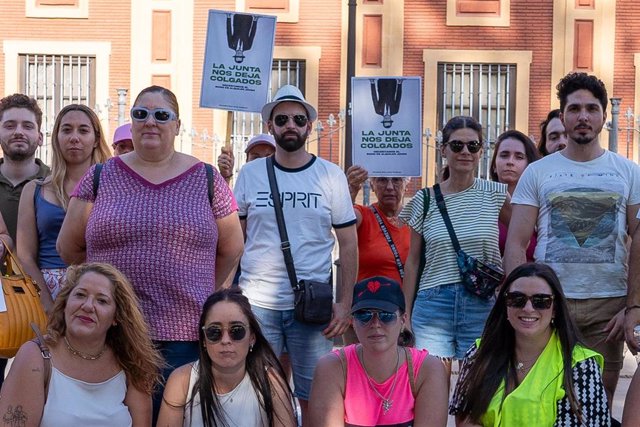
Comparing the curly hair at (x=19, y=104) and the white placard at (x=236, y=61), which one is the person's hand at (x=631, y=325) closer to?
the white placard at (x=236, y=61)

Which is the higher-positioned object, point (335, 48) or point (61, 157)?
point (335, 48)

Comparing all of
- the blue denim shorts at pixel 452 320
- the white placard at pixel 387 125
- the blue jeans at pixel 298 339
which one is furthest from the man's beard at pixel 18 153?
the blue denim shorts at pixel 452 320

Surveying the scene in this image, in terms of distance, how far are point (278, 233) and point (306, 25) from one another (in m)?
15.7

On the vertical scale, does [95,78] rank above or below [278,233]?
above

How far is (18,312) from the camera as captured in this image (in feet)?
16.8

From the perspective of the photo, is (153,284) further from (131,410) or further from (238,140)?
(238,140)

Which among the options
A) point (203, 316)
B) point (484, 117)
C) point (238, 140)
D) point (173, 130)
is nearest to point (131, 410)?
point (203, 316)

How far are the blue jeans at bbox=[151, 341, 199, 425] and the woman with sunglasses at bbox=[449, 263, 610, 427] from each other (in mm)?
1196

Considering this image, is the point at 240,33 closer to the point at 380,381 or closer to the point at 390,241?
the point at 390,241

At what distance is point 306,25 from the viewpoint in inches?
814

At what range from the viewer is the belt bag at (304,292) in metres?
5.29

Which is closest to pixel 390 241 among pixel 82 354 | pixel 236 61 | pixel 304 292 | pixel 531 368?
pixel 304 292

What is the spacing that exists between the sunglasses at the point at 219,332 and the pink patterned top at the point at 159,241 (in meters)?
0.19

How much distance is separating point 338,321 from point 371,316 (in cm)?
92
